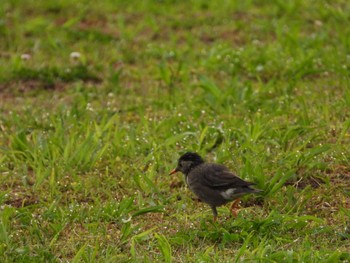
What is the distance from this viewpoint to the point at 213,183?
6516 mm

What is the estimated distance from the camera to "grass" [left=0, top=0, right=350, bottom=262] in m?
6.23

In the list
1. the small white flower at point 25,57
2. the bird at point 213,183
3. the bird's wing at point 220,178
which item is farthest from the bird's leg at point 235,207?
the small white flower at point 25,57

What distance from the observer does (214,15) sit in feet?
36.1

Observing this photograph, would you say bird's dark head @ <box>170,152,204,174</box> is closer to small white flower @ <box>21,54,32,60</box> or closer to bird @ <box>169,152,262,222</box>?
bird @ <box>169,152,262,222</box>

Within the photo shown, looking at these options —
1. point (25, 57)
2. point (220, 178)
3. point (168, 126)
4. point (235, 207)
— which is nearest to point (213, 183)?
point (220, 178)

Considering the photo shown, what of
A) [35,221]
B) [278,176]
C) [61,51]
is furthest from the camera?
[61,51]

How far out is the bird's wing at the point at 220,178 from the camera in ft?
20.9

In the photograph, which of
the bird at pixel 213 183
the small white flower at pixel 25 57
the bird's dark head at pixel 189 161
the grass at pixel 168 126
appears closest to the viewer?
the grass at pixel 168 126

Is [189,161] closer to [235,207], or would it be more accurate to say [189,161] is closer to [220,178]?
[220,178]

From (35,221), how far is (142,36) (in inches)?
181

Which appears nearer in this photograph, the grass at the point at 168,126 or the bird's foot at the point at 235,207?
the grass at the point at 168,126

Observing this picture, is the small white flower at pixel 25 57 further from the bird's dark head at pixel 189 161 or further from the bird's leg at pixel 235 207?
the bird's leg at pixel 235 207

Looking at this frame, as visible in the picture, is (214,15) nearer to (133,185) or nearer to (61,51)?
(61,51)

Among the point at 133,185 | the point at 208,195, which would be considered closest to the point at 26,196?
the point at 133,185
